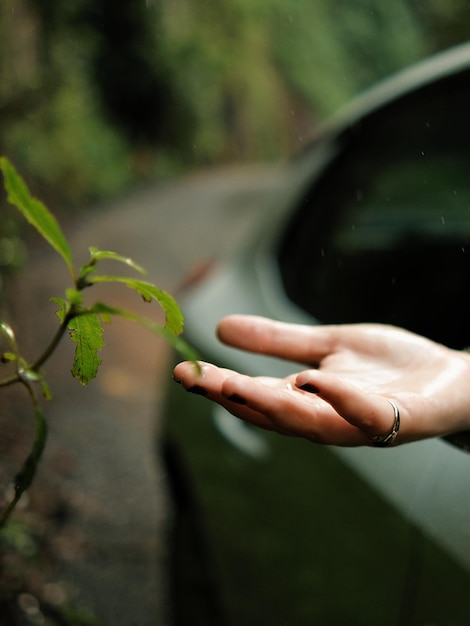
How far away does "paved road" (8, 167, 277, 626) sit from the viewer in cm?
331

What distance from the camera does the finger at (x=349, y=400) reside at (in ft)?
3.29

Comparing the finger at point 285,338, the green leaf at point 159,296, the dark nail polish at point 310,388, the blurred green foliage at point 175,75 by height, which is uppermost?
the blurred green foliage at point 175,75

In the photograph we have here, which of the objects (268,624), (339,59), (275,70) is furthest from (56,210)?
(339,59)

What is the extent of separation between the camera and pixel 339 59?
28328mm

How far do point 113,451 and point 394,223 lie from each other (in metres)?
2.85

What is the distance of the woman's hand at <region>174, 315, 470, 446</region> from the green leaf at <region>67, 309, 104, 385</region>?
0.12 m

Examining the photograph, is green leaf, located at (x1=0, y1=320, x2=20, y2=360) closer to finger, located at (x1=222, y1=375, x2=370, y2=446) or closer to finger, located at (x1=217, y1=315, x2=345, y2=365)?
finger, located at (x1=222, y1=375, x2=370, y2=446)

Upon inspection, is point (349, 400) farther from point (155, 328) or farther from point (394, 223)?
point (394, 223)

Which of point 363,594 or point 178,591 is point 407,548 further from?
point 178,591

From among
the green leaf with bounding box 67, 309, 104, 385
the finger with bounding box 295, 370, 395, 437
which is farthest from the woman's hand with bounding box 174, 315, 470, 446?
the green leaf with bounding box 67, 309, 104, 385

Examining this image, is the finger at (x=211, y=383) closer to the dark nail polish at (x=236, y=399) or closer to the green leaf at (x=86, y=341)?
the dark nail polish at (x=236, y=399)

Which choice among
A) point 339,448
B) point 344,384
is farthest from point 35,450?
point 339,448

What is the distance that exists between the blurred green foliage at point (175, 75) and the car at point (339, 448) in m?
1.28

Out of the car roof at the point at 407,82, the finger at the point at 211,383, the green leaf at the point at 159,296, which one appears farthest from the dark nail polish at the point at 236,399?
the car roof at the point at 407,82
